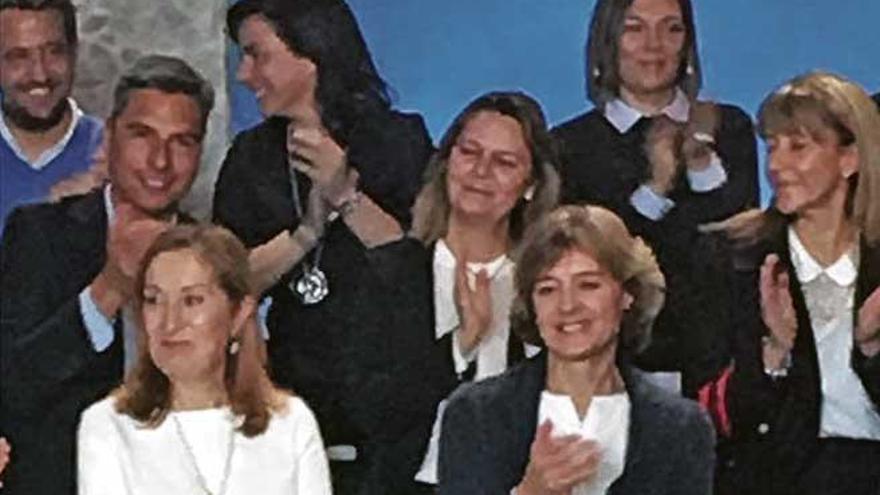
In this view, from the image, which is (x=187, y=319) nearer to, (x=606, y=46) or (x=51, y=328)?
(x=51, y=328)

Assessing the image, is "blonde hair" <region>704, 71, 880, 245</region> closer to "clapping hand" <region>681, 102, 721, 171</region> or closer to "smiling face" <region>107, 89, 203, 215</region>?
"clapping hand" <region>681, 102, 721, 171</region>

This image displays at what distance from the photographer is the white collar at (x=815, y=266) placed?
2.82m

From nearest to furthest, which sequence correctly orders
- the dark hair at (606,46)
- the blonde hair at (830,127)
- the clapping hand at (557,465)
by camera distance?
the clapping hand at (557,465) < the blonde hair at (830,127) < the dark hair at (606,46)

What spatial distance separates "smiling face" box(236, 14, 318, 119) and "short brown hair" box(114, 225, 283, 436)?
22 centimetres

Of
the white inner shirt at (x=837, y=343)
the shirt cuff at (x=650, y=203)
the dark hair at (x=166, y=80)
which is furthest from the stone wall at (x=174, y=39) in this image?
the white inner shirt at (x=837, y=343)

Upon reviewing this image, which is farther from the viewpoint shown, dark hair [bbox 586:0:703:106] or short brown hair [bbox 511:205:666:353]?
dark hair [bbox 586:0:703:106]

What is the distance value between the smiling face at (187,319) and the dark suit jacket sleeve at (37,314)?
0.17m

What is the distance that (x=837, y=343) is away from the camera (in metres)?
2.82

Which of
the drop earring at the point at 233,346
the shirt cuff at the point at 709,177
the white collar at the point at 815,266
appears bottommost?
the drop earring at the point at 233,346

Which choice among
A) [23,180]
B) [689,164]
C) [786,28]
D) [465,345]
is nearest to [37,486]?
[23,180]

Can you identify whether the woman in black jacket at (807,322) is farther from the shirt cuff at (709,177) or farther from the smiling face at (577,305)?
the smiling face at (577,305)

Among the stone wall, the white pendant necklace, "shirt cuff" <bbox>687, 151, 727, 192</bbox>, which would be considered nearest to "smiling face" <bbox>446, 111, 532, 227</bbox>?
"shirt cuff" <bbox>687, 151, 727, 192</bbox>

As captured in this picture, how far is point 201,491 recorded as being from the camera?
2.76m

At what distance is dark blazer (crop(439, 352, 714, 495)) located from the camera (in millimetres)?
2711
